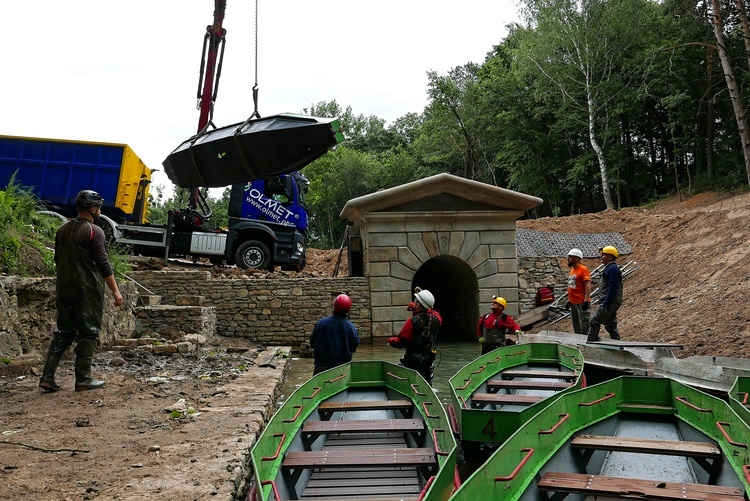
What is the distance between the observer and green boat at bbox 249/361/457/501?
3.33 metres

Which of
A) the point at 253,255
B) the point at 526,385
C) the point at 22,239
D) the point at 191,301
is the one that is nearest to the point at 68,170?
the point at 253,255

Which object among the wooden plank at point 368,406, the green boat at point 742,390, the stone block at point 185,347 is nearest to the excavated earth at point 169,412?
the stone block at point 185,347

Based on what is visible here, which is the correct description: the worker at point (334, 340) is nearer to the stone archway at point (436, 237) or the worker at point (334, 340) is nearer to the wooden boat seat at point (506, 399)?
the wooden boat seat at point (506, 399)

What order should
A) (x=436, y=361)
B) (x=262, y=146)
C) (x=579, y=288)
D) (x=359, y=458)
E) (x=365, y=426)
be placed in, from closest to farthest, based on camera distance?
(x=359, y=458)
(x=365, y=426)
(x=579, y=288)
(x=262, y=146)
(x=436, y=361)

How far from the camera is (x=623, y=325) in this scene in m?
12.7

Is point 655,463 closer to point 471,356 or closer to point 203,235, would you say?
point 471,356

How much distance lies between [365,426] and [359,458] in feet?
2.56

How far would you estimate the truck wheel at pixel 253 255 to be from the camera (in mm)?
17203

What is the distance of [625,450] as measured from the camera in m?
3.91

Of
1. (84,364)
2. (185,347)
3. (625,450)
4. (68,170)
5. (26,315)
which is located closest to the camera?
(625,450)

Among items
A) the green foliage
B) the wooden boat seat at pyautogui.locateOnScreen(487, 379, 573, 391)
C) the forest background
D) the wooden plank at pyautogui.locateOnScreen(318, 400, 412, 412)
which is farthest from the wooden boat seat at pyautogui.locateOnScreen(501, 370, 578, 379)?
the forest background

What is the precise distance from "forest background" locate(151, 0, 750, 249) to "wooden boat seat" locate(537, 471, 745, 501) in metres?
20.2

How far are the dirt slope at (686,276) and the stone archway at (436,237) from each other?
215 cm

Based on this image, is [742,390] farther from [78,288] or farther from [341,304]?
[78,288]
